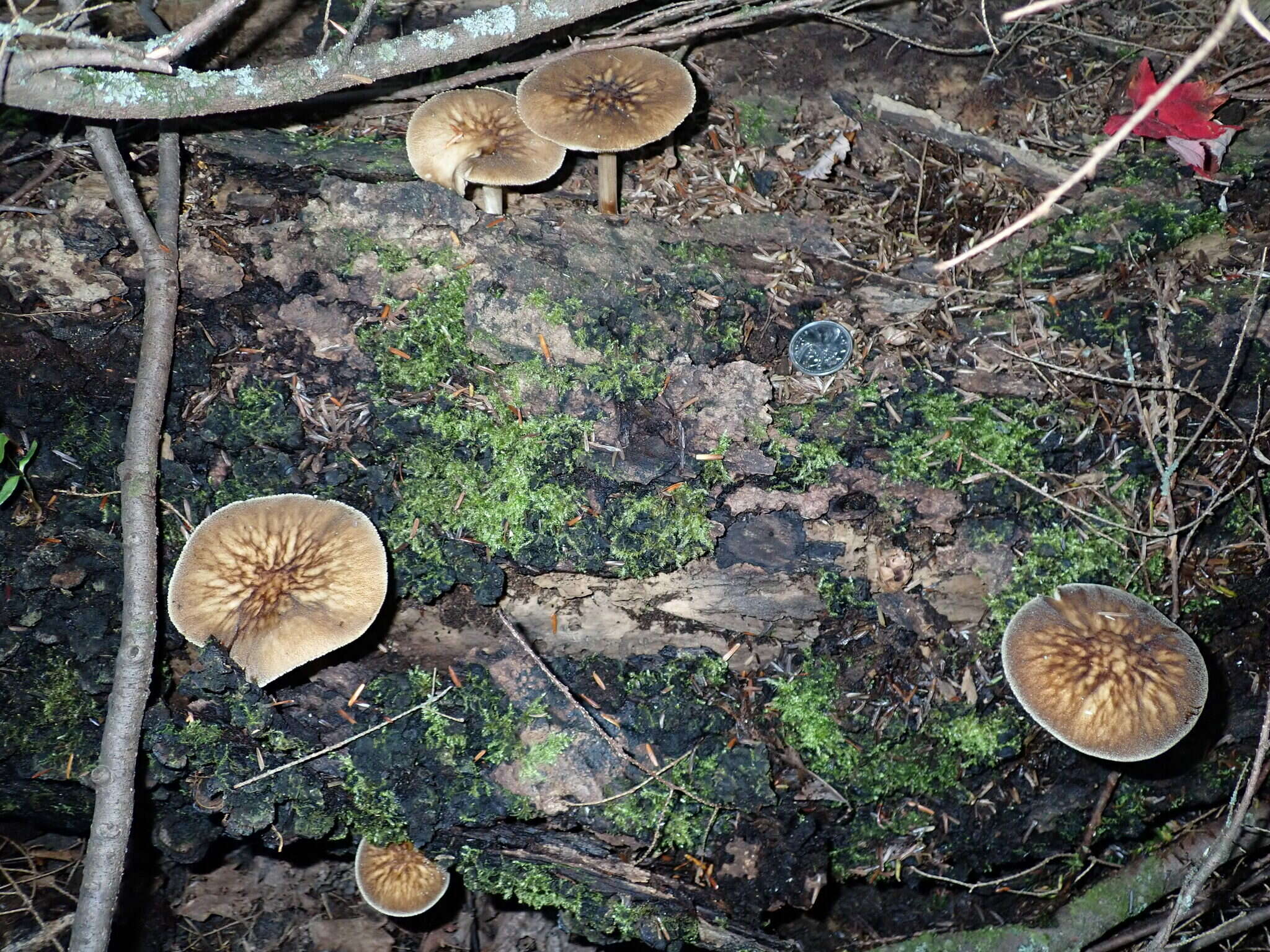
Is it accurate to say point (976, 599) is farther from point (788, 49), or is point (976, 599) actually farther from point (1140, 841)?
point (788, 49)

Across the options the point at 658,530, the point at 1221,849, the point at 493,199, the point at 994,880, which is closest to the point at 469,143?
the point at 493,199

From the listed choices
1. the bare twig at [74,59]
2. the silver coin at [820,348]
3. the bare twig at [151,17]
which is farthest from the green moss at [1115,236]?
the bare twig at [151,17]

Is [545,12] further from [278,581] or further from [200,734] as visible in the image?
[200,734]

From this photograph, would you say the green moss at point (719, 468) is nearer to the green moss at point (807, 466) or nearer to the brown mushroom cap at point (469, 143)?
the green moss at point (807, 466)

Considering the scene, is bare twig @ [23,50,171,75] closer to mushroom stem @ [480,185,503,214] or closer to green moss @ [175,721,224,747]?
mushroom stem @ [480,185,503,214]

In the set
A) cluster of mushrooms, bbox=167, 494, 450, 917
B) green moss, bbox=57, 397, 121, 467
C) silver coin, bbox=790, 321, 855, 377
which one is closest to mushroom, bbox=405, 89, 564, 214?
silver coin, bbox=790, 321, 855, 377
